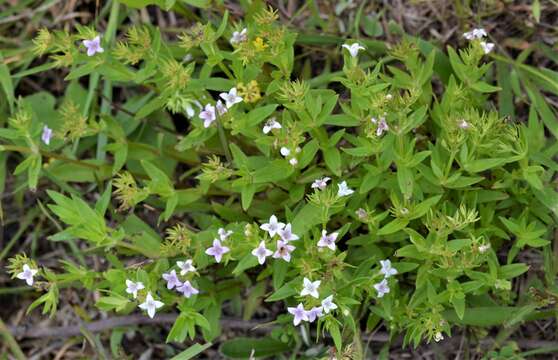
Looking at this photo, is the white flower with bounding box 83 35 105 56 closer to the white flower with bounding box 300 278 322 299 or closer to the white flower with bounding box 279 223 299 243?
the white flower with bounding box 279 223 299 243

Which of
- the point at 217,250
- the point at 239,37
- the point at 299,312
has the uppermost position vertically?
the point at 239,37

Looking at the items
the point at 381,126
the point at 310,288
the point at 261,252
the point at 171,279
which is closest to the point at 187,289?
the point at 171,279

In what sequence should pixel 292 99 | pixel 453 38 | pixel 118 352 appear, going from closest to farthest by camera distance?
pixel 292 99 → pixel 118 352 → pixel 453 38

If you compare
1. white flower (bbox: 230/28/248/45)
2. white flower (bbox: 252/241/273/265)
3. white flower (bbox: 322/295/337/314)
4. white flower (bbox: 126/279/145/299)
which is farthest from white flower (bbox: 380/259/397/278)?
white flower (bbox: 230/28/248/45)

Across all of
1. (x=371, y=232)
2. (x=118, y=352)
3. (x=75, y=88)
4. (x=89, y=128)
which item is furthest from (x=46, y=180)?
(x=371, y=232)

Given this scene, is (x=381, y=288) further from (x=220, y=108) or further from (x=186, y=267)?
(x=220, y=108)

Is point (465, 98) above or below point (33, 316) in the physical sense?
above

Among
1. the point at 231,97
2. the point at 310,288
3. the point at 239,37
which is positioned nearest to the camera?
the point at 310,288

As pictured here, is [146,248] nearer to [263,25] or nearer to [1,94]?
[263,25]
